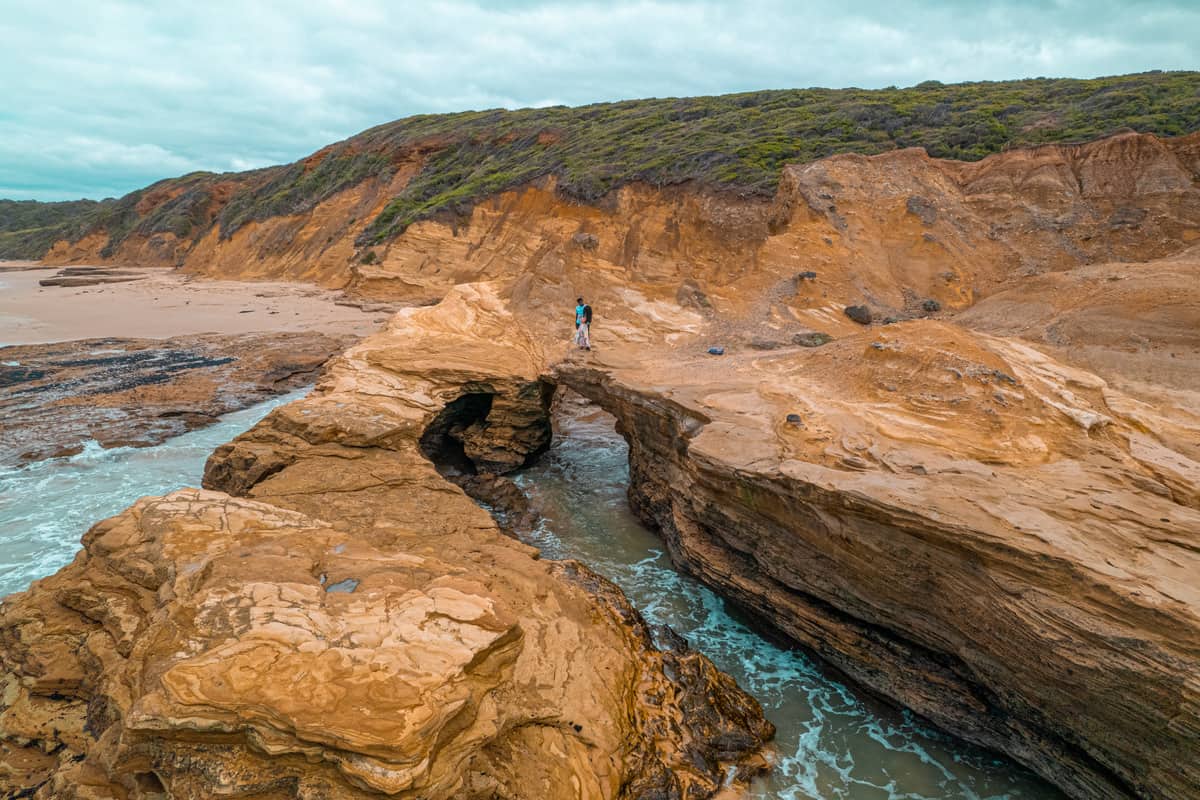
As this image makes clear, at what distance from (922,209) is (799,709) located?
537 inches

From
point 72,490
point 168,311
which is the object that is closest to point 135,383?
point 72,490

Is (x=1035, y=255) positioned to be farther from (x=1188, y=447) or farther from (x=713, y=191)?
(x=1188, y=447)

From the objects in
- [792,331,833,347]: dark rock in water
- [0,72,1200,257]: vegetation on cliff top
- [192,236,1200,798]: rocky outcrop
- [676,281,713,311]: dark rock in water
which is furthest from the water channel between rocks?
[0,72,1200,257]: vegetation on cliff top

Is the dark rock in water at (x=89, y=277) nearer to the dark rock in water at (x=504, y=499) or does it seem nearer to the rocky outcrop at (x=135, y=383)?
the rocky outcrop at (x=135, y=383)

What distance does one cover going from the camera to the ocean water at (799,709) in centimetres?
539

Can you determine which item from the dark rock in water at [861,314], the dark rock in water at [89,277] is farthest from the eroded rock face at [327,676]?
the dark rock in water at [89,277]

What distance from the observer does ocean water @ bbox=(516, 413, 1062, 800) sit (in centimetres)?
539

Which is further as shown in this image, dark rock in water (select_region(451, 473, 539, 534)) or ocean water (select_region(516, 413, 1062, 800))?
dark rock in water (select_region(451, 473, 539, 534))

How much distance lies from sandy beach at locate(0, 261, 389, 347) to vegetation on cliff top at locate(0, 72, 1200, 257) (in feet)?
18.3

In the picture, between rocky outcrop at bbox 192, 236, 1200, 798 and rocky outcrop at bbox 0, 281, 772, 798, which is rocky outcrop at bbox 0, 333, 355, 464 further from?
rocky outcrop at bbox 0, 281, 772, 798

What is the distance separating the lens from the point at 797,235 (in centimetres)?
1557

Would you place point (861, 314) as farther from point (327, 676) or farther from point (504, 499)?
point (327, 676)

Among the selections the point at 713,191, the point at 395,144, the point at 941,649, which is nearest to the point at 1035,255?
the point at 713,191

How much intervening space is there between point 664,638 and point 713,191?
A: 615 inches
